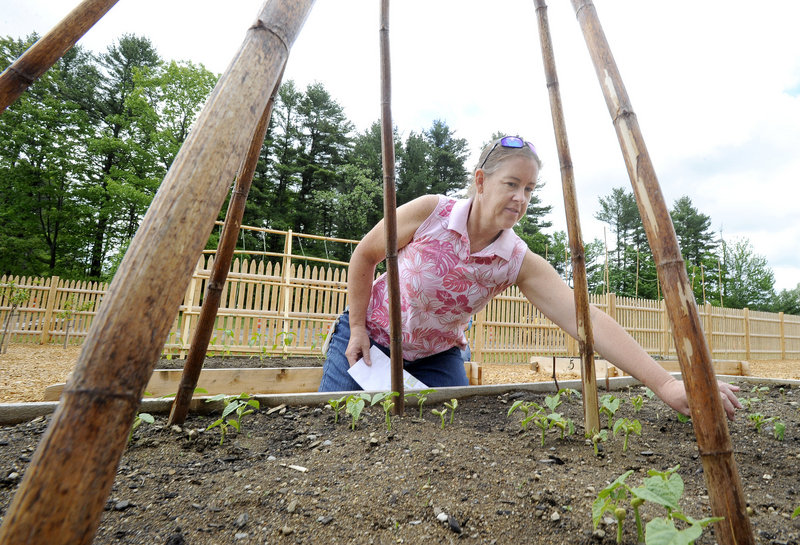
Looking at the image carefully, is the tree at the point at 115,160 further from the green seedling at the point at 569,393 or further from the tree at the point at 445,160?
the green seedling at the point at 569,393

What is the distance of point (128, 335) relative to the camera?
0.44 m

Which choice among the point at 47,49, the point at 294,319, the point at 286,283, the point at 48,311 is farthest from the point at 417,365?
the point at 48,311

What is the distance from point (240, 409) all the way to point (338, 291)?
21.0 feet

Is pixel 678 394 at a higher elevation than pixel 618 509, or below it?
higher

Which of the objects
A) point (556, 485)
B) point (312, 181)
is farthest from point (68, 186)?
point (556, 485)

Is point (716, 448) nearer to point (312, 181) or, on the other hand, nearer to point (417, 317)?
point (417, 317)

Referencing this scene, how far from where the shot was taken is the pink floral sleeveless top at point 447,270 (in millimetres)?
2109

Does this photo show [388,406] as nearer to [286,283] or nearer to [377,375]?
[377,375]

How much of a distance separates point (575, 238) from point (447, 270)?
791 mm

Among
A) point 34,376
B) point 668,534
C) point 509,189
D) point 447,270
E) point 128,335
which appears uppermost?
point 509,189

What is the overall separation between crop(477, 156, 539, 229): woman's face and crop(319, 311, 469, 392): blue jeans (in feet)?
3.22

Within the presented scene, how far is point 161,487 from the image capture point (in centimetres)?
111

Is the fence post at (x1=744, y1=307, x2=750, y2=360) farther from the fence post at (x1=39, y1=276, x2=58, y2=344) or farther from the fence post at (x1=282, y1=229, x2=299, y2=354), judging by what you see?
the fence post at (x1=39, y1=276, x2=58, y2=344)

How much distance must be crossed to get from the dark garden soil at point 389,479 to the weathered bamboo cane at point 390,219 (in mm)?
199
